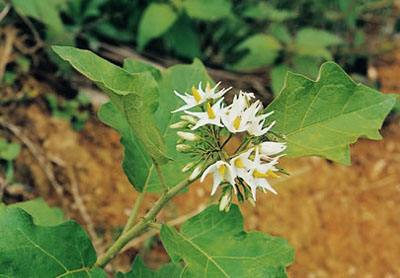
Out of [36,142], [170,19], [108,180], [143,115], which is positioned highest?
[143,115]

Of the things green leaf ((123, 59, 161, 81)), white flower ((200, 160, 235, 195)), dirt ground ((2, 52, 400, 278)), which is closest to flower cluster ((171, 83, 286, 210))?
white flower ((200, 160, 235, 195))

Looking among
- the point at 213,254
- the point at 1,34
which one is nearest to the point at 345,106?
the point at 213,254

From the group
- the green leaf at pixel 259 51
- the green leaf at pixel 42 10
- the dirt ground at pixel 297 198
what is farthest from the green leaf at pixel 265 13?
the green leaf at pixel 42 10

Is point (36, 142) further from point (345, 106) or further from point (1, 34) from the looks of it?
point (345, 106)

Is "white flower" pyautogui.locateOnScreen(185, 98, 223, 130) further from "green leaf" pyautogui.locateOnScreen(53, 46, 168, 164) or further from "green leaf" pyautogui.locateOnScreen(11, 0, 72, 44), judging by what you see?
"green leaf" pyautogui.locateOnScreen(11, 0, 72, 44)

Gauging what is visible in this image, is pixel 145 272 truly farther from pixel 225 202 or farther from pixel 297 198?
pixel 297 198
